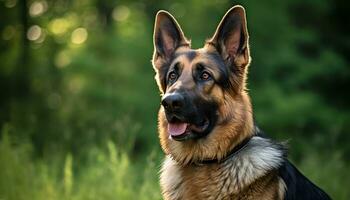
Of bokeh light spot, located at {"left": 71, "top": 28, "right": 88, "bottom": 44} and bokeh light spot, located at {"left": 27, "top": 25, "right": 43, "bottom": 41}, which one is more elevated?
bokeh light spot, located at {"left": 27, "top": 25, "right": 43, "bottom": 41}

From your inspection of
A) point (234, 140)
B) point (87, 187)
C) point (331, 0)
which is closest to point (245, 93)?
point (234, 140)

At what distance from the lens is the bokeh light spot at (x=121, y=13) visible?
18.4 m

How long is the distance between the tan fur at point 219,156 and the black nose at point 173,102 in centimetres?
16

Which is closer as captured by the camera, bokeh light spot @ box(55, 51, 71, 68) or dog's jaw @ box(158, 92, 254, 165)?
dog's jaw @ box(158, 92, 254, 165)

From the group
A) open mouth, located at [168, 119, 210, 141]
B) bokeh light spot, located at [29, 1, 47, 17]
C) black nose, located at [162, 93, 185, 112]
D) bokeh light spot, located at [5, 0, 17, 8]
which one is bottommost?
bokeh light spot, located at [29, 1, 47, 17]

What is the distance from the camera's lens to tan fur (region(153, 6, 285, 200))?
512 centimetres

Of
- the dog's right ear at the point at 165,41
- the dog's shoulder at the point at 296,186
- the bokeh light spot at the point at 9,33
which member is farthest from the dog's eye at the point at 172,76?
the bokeh light spot at the point at 9,33

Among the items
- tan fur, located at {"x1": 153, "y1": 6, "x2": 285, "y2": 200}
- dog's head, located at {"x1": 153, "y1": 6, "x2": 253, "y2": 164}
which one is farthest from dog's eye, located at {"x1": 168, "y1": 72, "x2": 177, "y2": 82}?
tan fur, located at {"x1": 153, "y1": 6, "x2": 285, "y2": 200}

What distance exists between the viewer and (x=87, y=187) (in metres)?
6.85

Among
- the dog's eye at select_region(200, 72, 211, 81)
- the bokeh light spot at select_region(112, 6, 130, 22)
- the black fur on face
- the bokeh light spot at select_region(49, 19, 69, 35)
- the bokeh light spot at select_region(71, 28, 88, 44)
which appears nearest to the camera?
the black fur on face

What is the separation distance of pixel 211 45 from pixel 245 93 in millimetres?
572

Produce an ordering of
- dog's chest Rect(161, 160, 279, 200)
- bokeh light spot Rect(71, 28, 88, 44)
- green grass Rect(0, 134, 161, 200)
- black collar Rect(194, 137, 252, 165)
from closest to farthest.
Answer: dog's chest Rect(161, 160, 279, 200) → black collar Rect(194, 137, 252, 165) → green grass Rect(0, 134, 161, 200) → bokeh light spot Rect(71, 28, 88, 44)

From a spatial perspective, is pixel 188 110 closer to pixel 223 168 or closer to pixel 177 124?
pixel 177 124

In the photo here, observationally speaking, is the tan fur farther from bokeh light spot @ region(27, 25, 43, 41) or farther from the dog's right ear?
bokeh light spot @ region(27, 25, 43, 41)
